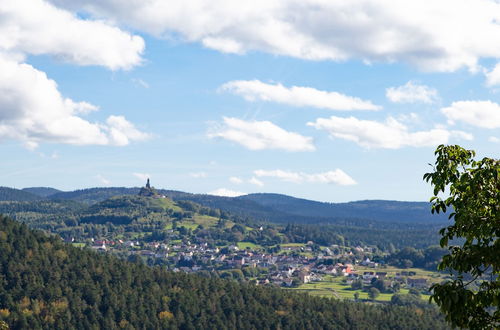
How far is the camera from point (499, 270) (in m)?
21.4

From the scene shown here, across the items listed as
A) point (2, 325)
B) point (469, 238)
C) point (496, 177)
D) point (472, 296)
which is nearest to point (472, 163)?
point (496, 177)

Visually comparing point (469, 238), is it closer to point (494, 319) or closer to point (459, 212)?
point (459, 212)

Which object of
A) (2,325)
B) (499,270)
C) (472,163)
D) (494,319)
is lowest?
(2,325)

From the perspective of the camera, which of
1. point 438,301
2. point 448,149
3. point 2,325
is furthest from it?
point 2,325

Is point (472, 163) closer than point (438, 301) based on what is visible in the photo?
No

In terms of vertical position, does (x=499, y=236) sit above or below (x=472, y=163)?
below

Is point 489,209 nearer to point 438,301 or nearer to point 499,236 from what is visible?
point 499,236

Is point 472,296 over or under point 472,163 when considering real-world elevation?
under

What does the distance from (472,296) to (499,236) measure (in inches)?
94.2

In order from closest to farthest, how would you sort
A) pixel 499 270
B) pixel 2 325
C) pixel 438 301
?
pixel 438 301 → pixel 499 270 → pixel 2 325

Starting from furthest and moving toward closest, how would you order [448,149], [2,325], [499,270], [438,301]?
[2,325]
[448,149]
[499,270]
[438,301]

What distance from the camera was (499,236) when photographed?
70.0 ft

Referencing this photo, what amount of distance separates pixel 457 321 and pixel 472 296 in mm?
1003

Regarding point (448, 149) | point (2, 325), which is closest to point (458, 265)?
point (448, 149)
